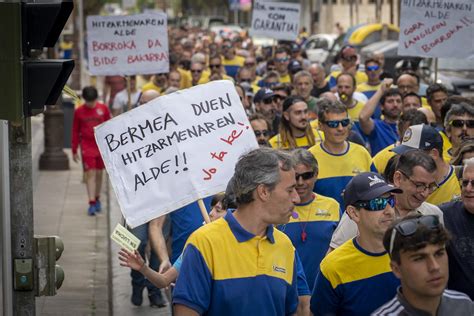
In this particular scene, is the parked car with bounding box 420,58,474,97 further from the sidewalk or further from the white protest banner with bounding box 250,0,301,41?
the sidewalk

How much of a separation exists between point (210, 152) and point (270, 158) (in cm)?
194

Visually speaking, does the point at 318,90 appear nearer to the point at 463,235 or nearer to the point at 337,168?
the point at 337,168

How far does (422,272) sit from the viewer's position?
4812mm

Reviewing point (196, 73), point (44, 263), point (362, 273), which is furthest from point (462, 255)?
point (196, 73)

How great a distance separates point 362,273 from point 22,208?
261 cm

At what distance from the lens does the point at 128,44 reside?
51.1 ft

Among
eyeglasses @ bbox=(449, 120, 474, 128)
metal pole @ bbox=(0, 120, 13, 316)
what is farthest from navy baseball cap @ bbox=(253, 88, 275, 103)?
metal pole @ bbox=(0, 120, 13, 316)

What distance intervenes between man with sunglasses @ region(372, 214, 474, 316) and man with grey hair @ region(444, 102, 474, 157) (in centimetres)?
473

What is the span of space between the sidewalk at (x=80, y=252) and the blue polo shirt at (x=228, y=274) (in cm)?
529

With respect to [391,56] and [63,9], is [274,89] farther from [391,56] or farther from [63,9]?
[391,56]

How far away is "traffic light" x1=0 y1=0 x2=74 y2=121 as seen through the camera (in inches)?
281

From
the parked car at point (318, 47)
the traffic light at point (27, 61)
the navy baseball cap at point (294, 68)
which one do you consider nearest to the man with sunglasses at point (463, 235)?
the traffic light at point (27, 61)

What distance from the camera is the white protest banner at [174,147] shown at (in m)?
7.41

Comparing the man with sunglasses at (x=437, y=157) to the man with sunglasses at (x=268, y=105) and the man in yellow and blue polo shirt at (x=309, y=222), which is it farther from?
the man with sunglasses at (x=268, y=105)
